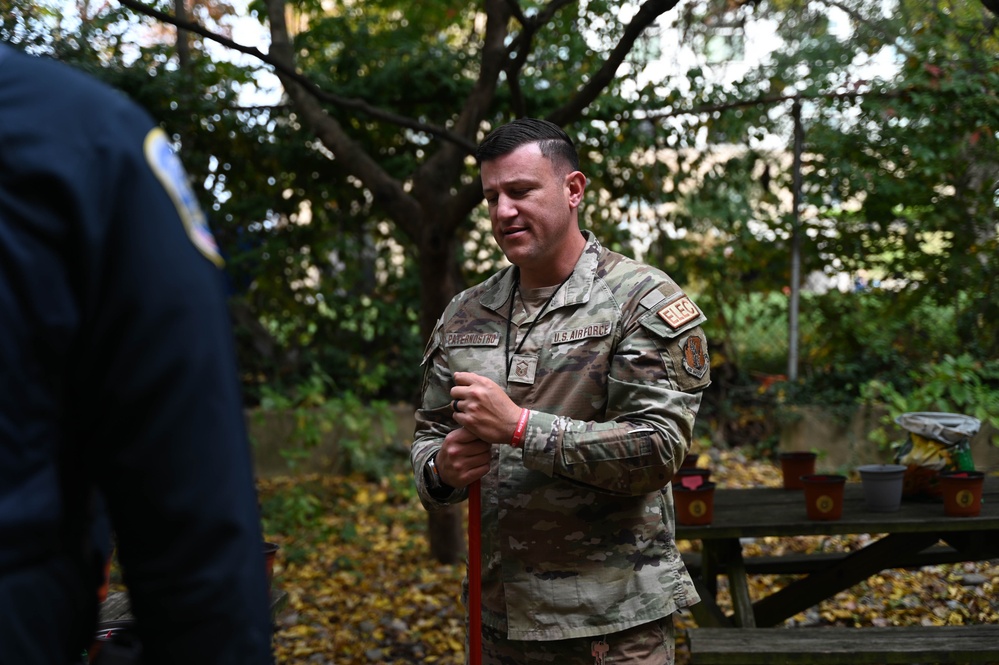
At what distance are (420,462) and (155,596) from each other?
1.44 meters

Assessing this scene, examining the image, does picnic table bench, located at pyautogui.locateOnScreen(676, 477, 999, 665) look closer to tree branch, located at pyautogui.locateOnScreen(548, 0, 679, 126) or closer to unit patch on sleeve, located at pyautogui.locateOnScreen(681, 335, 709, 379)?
unit patch on sleeve, located at pyautogui.locateOnScreen(681, 335, 709, 379)

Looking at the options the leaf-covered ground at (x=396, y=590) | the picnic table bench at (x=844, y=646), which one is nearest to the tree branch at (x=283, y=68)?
the leaf-covered ground at (x=396, y=590)

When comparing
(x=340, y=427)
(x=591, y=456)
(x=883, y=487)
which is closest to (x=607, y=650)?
(x=591, y=456)

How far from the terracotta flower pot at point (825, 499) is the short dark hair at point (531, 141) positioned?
1.77 m

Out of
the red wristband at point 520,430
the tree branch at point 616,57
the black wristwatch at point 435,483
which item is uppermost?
the tree branch at point 616,57

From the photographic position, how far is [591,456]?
2.10 m

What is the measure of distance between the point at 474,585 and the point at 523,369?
1.75ft

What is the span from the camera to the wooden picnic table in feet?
11.4

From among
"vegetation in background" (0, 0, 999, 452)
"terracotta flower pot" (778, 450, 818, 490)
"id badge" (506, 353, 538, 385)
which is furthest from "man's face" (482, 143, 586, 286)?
"vegetation in background" (0, 0, 999, 452)

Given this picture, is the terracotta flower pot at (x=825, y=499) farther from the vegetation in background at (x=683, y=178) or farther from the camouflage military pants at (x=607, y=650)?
the vegetation in background at (x=683, y=178)

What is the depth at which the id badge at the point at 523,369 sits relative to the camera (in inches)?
91.6

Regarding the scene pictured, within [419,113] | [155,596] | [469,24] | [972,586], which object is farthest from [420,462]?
[469,24]

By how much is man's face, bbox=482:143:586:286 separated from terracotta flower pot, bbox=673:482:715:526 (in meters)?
1.51

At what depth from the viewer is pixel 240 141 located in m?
6.84
